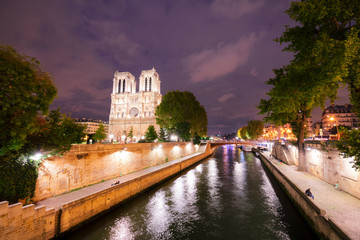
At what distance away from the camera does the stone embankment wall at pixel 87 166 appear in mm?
11328

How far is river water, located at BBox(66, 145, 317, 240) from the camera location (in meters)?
10.1

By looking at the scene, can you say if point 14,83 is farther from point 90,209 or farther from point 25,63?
point 90,209

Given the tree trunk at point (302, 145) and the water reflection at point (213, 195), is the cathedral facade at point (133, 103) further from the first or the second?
the tree trunk at point (302, 145)

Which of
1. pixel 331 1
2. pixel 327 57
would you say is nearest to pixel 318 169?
pixel 327 57

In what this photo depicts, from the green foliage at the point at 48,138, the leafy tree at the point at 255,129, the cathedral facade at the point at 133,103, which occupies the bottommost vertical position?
the green foliage at the point at 48,138

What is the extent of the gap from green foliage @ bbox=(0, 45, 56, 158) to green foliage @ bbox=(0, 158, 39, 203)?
625 millimetres

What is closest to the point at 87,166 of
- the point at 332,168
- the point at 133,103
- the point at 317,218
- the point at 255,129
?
the point at 317,218

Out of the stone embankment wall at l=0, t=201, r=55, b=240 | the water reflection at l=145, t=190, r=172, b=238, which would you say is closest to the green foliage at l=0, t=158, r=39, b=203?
the stone embankment wall at l=0, t=201, r=55, b=240

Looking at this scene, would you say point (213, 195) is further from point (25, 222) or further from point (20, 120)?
point (20, 120)

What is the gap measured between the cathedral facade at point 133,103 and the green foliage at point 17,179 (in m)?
76.2

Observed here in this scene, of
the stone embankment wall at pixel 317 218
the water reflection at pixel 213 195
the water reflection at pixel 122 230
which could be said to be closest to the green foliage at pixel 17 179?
the water reflection at pixel 122 230

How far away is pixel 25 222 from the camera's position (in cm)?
766

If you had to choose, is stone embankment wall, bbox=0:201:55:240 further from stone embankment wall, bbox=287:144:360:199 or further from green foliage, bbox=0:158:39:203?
stone embankment wall, bbox=287:144:360:199

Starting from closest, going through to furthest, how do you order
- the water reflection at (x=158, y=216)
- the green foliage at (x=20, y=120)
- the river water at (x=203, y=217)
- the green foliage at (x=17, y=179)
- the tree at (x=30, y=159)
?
1. the green foliage at (x=20, y=120)
2. the green foliage at (x=17, y=179)
3. the tree at (x=30, y=159)
4. the river water at (x=203, y=217)
5. the water reflection at (x=158, y=216)
